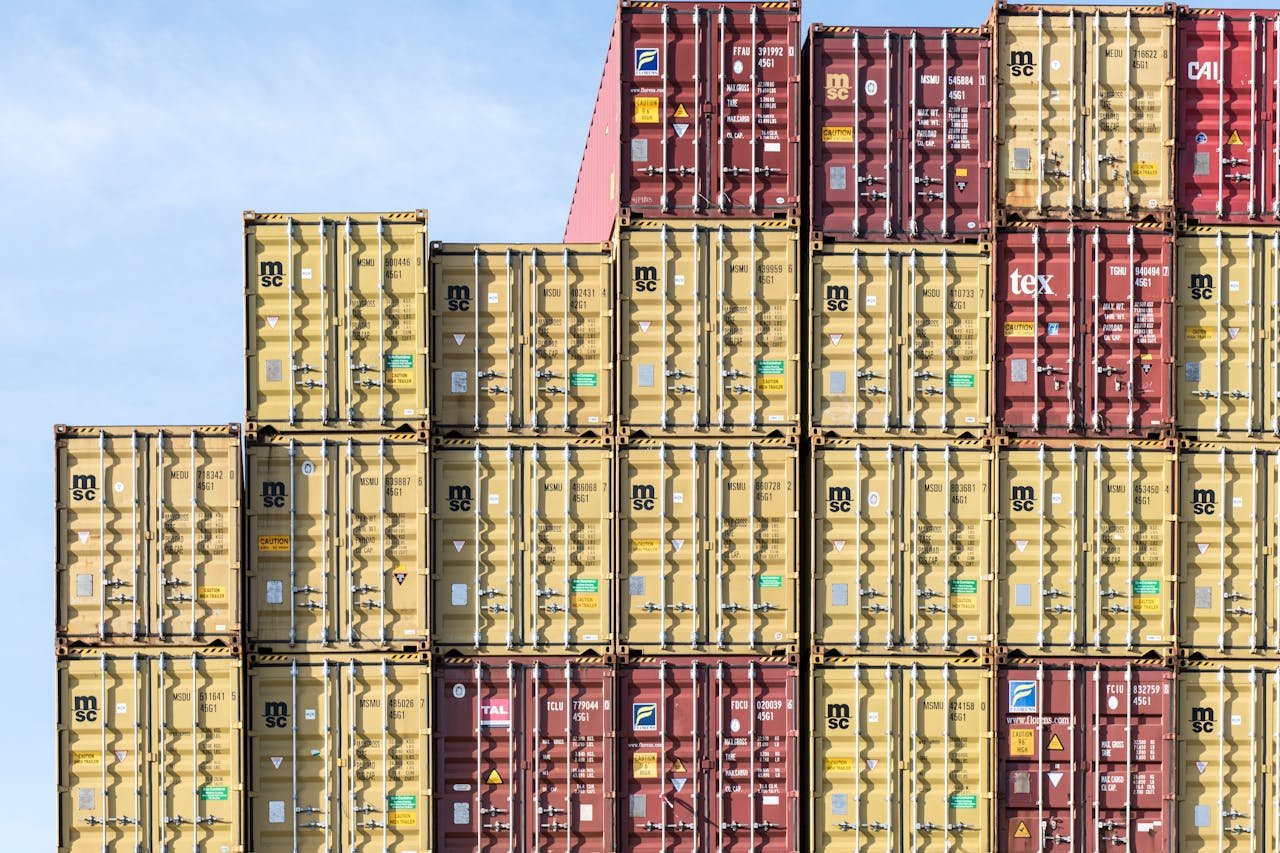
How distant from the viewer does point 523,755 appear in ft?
69.9

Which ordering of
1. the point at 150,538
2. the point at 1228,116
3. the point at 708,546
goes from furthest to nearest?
the point at 1228,116 → the point at 708,546 → the point at 150,538

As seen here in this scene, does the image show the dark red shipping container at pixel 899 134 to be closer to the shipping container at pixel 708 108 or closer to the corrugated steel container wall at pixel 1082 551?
the shipping container at pixel 708 108

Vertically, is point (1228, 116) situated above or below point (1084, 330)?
above

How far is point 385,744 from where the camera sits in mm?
21094

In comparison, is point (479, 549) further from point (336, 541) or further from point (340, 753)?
point (340, 753)

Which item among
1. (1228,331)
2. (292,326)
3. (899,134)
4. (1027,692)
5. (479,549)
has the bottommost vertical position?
(1027,692)

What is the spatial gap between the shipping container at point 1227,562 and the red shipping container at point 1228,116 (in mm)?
3753

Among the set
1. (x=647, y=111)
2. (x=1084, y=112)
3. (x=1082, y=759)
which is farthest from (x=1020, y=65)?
(x=1082, y=759)

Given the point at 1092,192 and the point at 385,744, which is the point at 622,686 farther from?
the point at 1092,192

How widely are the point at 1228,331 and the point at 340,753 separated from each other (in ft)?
46.5

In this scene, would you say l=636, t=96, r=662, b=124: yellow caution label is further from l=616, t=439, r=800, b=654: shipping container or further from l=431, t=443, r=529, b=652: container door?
Result: l=431, t=443, r=529, b=652: container door

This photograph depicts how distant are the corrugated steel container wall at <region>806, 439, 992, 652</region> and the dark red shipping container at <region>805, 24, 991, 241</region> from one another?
3344 mm

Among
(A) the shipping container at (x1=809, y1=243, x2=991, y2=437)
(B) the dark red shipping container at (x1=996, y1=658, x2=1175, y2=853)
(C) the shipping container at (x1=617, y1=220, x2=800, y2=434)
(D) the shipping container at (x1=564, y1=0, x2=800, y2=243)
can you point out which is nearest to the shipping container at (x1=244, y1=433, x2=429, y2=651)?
(C) the shipping container at (x1=617, y1=220, x2=800, y2=434)

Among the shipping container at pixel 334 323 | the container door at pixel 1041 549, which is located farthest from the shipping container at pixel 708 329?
the container door at pixel 1041 549
